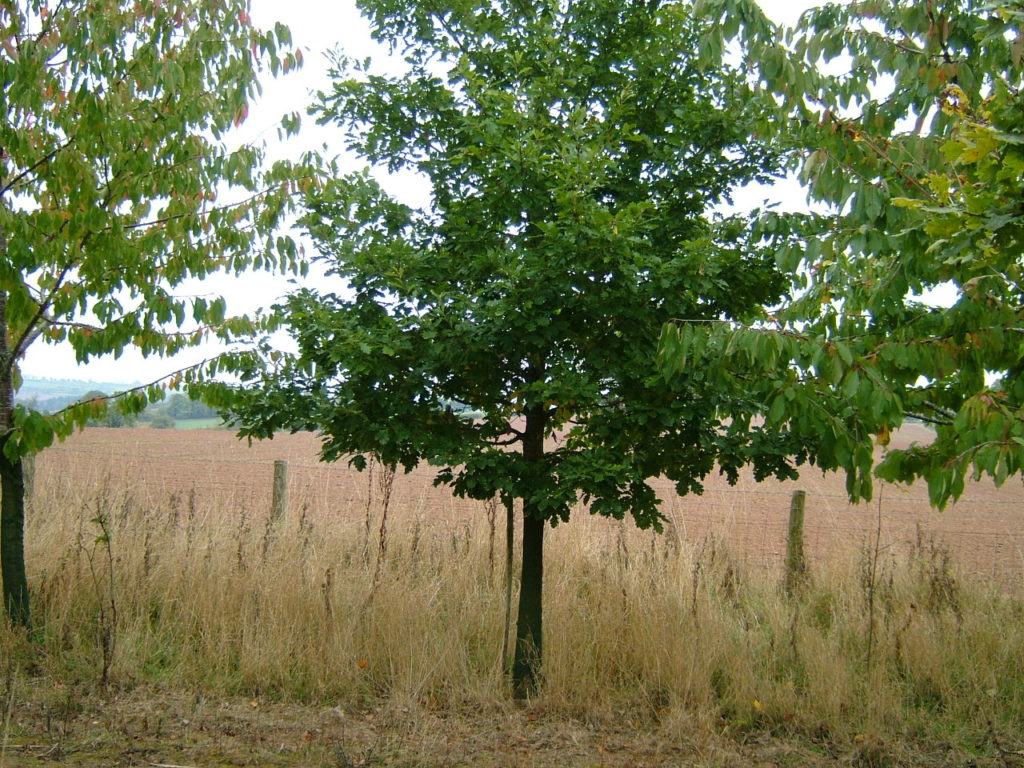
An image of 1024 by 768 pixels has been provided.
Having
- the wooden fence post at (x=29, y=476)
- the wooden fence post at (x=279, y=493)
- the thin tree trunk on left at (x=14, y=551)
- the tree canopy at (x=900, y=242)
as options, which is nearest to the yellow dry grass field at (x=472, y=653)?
the thin tree trunk on left at (x=14, y=551)

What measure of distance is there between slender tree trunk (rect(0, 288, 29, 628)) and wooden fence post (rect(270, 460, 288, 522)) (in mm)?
3099

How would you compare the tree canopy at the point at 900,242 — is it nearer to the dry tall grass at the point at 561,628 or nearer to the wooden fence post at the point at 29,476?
the dry tall grass at the point at 561,628

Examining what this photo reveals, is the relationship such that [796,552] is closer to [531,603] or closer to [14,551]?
[531,603]

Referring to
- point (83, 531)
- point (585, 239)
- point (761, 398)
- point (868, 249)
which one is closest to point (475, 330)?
point (585, 239)

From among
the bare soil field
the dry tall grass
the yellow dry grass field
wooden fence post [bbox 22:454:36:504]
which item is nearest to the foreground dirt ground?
the yellow dry grass field

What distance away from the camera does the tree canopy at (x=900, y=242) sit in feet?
8.69

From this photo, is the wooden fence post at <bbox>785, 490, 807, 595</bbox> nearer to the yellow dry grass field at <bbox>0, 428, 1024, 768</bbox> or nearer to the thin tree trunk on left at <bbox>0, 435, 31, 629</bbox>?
the yellow dry grass field at <bbox>0, 428, 1024, 768</bbox>

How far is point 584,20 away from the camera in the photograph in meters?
4.81

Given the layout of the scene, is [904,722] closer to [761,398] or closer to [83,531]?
[761,398]

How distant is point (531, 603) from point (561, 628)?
2.16 feet

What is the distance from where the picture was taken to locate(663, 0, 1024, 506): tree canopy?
8.69ft

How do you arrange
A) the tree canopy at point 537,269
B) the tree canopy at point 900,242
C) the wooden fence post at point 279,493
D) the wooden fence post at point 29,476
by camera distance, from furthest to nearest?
the wooden fence post at point 29,476
the wooden fence post at point 279,493
the tree canopy at point 537,269
the tree canopy at point 900,242

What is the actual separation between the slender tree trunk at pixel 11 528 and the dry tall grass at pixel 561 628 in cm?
24

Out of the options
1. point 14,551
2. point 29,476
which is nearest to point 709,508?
point 14,551
